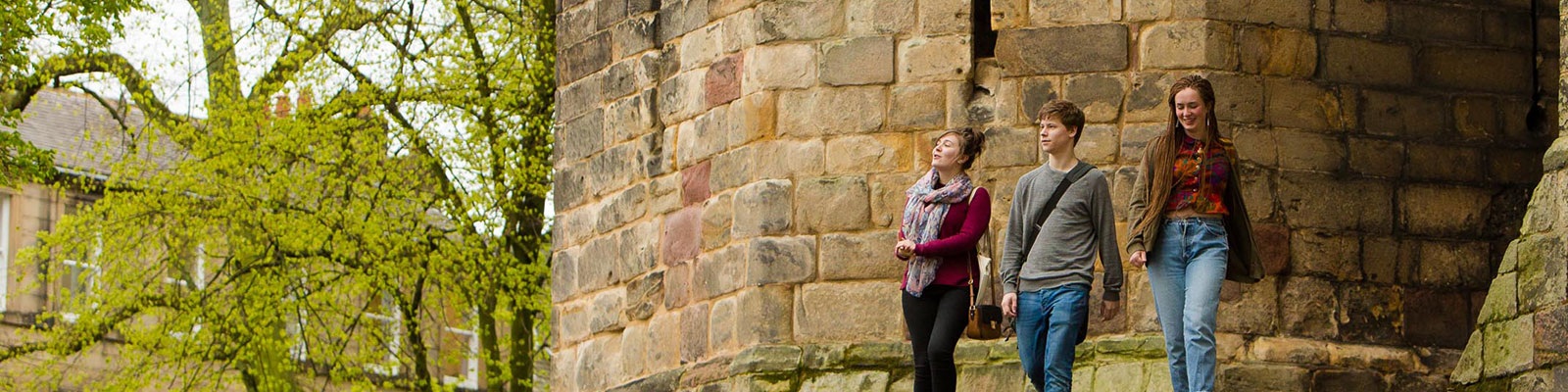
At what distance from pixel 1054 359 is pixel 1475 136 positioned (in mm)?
3386

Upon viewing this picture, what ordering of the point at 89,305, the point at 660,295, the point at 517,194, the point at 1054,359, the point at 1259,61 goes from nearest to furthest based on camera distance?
the point at 1054,359 → the point at 1259,61 → the point at 660,295 → the point at 517,194 → the point at 89,305

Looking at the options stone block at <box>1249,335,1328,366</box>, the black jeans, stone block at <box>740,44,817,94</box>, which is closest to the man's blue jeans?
the black jeans

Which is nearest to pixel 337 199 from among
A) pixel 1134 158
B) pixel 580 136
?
pixel 580 136

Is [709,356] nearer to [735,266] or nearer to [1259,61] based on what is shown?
[735,266]

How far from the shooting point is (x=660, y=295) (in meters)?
14.6

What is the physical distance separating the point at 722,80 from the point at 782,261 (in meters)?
1.10

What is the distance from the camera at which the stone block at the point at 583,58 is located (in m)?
15.5

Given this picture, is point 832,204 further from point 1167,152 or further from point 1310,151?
point 1167,152

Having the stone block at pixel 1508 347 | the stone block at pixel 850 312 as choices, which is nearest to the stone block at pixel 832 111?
the stone block at pixel 850 312

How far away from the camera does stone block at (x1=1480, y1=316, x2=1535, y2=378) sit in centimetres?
1148

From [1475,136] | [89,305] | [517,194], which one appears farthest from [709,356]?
[89,305]

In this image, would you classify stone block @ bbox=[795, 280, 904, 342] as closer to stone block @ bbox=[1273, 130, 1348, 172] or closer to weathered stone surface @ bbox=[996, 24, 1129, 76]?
weathered stone surface @ bbox=[996, 24, 1129, 76]

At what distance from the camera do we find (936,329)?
11.5 m

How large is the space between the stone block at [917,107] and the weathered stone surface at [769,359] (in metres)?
1.16
